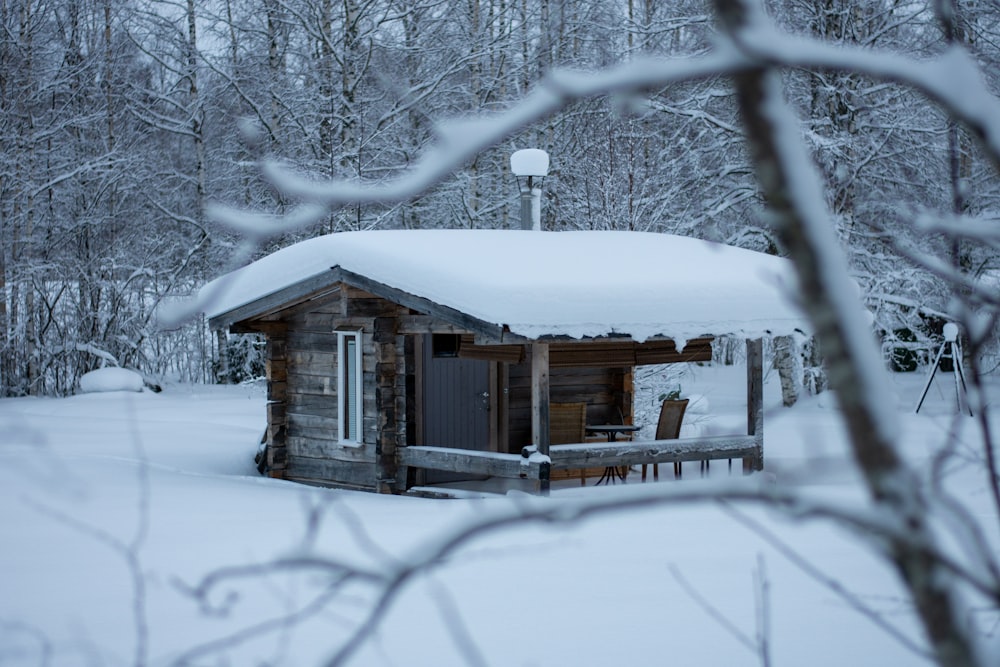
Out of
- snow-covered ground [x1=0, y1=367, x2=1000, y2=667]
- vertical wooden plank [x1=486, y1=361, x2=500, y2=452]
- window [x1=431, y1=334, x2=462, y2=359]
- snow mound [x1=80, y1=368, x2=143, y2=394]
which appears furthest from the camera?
snow mound [x1=80, y1=368, x2=143, y2=394]

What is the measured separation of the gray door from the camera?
12.4 m

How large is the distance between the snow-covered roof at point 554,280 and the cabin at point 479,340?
2 centimetres

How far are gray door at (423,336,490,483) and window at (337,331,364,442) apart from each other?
1.00m

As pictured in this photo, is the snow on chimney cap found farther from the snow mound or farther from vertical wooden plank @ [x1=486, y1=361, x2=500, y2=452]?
the snow mound

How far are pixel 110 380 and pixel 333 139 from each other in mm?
6363

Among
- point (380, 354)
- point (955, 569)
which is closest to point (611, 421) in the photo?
point (380, 354)

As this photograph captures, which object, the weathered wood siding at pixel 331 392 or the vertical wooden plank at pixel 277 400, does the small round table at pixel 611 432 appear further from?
the vertical wooden plank at pixel 277 400

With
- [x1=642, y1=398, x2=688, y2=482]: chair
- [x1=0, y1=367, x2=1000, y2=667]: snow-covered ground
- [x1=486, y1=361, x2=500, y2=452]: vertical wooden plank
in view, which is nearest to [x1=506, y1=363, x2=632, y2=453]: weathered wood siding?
[x1=486, y1=361, x2=500, y2=452]: vertical wooden plank

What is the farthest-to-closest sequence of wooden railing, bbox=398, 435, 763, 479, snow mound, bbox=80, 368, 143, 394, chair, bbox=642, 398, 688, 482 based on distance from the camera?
snow mound, bbox=80, 368, 143, 394
chair, bbox=642, 398, 688, 482
wooden railing, bbox=398, 435, 763, 479

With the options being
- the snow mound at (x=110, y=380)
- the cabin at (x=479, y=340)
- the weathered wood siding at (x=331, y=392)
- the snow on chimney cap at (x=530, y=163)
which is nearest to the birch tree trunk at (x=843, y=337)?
the cabin at (x=479, y=340)

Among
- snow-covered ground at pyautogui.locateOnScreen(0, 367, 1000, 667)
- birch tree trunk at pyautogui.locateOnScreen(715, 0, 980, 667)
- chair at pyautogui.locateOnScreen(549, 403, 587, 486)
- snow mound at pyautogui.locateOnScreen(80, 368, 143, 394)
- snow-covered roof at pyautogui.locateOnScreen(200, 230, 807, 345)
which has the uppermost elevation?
snow-covered roof at pyautogui.locateOnScreen(200, 230, 807, 345)

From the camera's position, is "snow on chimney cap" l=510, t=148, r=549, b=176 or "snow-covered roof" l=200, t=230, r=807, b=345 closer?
"snow-covered roof" l=200, t=230, r=807, b=345

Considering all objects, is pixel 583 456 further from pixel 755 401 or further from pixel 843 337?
pixel 843 337

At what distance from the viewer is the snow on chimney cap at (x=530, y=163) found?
12258 millimetres
